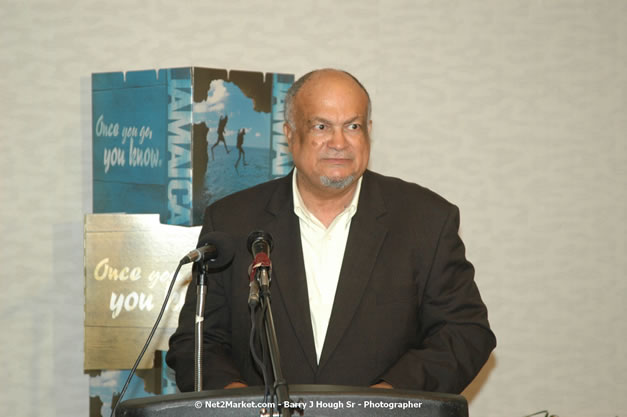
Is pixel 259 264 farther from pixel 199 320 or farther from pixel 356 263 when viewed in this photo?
pixel 356 263

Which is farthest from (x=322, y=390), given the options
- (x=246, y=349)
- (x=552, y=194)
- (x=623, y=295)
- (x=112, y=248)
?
(x=623, y=295)

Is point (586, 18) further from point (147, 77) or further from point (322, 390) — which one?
point (322, 390)

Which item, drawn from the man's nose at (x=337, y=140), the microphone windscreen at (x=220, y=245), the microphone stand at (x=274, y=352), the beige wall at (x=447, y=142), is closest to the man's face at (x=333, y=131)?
the man's nose at (x=337, y=140)

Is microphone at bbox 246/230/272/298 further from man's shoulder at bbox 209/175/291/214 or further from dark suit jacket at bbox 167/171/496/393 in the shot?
man's shoulder at bbox 209/175/291/214

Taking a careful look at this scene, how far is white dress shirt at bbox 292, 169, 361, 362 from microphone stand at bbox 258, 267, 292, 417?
0.81 meters

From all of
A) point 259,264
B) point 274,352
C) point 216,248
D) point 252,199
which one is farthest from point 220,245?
point 252,199

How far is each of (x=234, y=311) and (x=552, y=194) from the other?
214cm

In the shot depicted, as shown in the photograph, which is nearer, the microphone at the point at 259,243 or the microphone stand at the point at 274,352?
the microphone stand at the point at 274,352

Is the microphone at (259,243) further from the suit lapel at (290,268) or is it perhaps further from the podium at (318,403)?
the suit lapel at (290,268)

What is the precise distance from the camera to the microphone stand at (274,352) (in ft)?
3.63

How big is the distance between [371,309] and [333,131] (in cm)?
57

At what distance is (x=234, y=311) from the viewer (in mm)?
2248

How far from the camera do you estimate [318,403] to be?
117 cm

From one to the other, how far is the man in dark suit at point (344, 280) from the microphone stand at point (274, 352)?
0.73 metres
